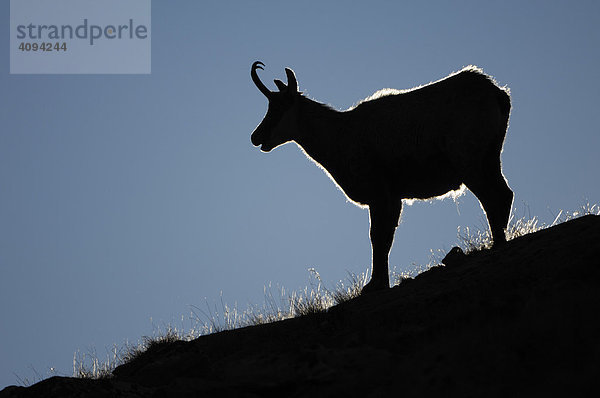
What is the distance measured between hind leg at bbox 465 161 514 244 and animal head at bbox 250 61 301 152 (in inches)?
145

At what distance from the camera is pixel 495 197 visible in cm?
909

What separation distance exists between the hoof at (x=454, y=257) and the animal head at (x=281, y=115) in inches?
145

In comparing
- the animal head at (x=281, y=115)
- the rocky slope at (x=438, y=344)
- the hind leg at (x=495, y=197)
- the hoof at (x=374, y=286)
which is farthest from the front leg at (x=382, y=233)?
the animal head at (x=281, y=115)

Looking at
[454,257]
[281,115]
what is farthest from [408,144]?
[281,115]

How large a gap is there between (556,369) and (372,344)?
79.4 inches

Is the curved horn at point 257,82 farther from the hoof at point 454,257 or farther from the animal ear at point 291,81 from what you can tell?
the hoof at point 454,257

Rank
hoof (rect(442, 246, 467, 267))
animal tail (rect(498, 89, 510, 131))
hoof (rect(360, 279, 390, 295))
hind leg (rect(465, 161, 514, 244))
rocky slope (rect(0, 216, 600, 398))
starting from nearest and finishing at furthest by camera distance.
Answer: rocky slope (rect(0, 216, 600, 398)) < hoof (rect(442, 246, 467, 267)) < hind leg (rect(465, 161, 514, 244)) < animal tail (rect(498, 89, 510, 131)) < hoof (rect(360, 279, 390, 295))

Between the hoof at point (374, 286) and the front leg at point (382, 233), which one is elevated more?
the front leg at point (382, 233)

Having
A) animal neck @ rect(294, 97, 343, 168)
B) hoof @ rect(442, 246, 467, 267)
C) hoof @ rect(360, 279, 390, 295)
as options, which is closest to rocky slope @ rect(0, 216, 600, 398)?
hoof @ rect(442, 246, 467, 267)

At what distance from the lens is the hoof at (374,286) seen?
9.70 meters

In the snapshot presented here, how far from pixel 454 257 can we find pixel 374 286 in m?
1.39

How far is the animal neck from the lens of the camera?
1086 cm

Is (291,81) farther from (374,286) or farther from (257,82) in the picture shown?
(374,286)

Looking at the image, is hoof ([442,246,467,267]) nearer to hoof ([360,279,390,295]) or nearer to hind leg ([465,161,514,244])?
hind leg ([465,161,514,244])
